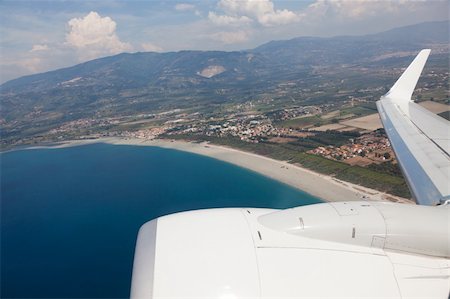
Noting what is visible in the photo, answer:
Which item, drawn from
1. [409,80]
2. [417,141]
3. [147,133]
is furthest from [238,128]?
[417,141]

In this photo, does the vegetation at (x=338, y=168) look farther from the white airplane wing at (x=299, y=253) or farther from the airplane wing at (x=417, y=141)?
the white airplane wing at (x=299, y=253)

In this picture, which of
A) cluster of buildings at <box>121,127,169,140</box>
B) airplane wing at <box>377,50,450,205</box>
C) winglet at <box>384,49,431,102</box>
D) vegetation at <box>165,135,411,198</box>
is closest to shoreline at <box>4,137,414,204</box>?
vegetation at <box>165,135,411,198</box>

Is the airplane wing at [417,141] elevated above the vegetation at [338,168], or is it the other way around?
the airplane wing at [417,141]

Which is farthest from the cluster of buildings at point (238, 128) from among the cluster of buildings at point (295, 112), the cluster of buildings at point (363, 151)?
the cluster of buildings at point (363, 151)

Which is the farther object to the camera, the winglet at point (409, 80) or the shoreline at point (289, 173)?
the shoreline at point (289, 173)

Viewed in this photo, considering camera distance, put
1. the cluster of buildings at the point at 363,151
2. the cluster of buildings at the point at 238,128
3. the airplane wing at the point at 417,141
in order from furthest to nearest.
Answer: the cluster of buildings at the point at 238,128 → the cluster of buildings at the point at 363,151 → the airplane wing at the point at 417,141

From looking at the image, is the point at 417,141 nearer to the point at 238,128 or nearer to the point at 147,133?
the point at 238,128

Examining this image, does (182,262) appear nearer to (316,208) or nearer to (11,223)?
(316,208)
